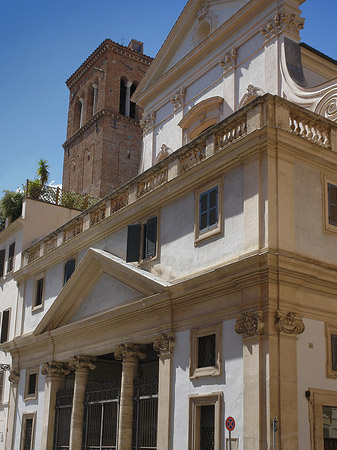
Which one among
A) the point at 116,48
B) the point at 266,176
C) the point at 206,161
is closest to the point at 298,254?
the point at 266,176

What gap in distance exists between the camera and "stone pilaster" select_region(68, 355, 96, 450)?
2112cm

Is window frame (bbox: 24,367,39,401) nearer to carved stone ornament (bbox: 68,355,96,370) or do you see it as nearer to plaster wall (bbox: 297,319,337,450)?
carved stone ornament (bbox: 68,355,96,370)

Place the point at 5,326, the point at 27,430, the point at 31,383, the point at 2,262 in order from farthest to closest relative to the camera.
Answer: the point at 2,262 < the point at 5,326 < the point at 31,383 < the point at 27,430

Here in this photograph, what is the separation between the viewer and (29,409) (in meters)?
24.8

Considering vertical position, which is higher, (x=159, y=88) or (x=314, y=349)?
(x=159, y=88)

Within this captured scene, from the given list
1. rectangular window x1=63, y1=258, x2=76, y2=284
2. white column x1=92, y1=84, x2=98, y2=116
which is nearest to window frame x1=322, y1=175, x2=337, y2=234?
rectangular window x1=63, y1=258, x2=76, y2=284

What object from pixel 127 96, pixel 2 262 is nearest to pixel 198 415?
pixel 2 262

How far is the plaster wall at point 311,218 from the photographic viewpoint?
51.8ft

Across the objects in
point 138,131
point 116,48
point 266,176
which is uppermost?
point 116,48

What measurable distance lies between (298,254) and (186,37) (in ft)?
47.2

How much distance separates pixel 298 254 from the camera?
15.4m

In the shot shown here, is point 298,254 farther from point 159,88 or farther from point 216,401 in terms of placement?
point 159,88

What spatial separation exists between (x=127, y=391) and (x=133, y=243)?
14.2ft

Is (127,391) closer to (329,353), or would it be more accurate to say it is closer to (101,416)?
(101,416)
